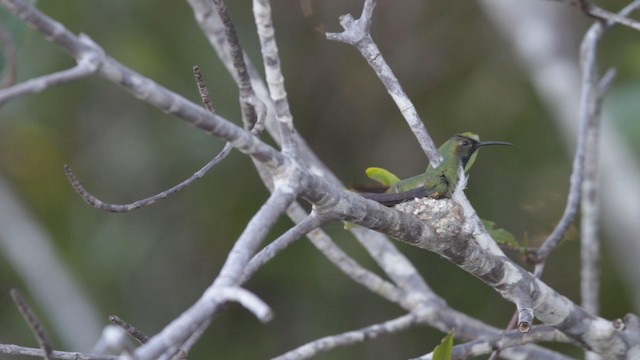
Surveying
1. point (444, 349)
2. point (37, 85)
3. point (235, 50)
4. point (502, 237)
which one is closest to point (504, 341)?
point (502, 237)

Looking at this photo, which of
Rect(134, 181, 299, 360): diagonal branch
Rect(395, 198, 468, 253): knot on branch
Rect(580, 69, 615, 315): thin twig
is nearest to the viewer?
Rect(134, 181, 299, 360): diagonal branch

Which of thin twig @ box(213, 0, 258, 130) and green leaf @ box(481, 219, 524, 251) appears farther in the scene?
green leaf @ box(481, 219, 524, 251)

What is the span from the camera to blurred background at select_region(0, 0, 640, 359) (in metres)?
4.37

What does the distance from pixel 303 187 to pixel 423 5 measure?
12.1 ft

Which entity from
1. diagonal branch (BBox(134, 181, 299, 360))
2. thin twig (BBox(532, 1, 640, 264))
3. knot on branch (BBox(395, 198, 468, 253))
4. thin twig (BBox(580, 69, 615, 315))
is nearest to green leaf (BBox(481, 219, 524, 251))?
thin twig (BBox(532, 1, 640, 264))

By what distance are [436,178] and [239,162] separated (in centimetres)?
284

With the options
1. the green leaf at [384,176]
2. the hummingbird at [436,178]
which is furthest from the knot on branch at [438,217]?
the green leaf at [384,176]

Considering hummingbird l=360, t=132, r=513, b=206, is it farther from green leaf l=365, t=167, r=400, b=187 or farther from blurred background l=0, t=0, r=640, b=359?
blurred background l=0, t=0, r=640, b=359

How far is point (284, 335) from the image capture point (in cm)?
455

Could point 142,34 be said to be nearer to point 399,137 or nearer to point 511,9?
point 399,137

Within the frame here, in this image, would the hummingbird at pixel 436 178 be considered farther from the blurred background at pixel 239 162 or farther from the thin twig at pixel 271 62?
the blurred background at pixel 239 162

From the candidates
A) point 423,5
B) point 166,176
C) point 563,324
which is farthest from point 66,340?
point 563,324

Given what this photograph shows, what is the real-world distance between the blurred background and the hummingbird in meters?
2.10

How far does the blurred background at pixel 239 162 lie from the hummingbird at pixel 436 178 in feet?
6.88
